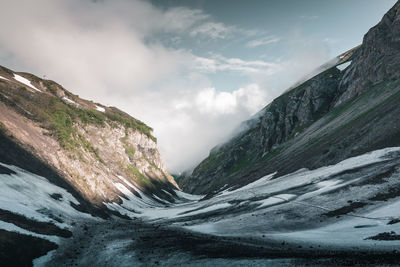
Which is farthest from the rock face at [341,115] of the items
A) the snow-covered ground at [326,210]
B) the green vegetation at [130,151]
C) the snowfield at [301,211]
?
the green vegetation at [130,151]

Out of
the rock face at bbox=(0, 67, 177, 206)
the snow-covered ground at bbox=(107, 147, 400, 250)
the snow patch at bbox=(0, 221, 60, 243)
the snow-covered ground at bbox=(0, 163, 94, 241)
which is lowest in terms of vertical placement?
the snow-covered ground at bbox=(107, 147, 400, 250)

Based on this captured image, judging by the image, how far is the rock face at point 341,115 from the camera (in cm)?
6341

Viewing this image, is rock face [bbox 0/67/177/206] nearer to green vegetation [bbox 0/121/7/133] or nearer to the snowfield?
green vegetation [bbox 0/121/7/133]

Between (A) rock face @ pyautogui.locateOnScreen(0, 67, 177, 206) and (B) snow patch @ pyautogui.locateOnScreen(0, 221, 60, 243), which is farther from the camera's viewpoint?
(A) rock face @ pyautogui.locateOnScreen(0, 67, 177, 206)

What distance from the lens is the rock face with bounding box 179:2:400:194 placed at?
63406 millimetres

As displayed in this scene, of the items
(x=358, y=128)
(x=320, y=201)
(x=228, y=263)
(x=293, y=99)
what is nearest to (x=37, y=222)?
(x=228, y=263)

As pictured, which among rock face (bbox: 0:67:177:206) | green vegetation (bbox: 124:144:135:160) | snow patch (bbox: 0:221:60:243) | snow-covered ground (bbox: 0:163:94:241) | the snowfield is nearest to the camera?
the snowfield

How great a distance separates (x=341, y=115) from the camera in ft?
331

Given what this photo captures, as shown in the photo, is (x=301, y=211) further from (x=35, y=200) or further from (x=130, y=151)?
(x=130, y=151)

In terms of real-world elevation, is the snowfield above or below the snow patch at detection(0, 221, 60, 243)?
below

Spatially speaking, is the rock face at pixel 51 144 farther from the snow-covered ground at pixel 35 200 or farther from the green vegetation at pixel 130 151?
the green vegetation at pixel 130 151

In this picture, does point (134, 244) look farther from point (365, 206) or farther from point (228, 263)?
point (365, 206)

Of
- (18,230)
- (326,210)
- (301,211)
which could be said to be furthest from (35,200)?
(326,210)

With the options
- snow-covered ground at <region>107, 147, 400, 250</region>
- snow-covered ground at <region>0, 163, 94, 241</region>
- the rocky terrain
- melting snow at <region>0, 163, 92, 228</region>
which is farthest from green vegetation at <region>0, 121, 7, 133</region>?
snow-covered ground at <region>107, 147, 400, 250</region>
